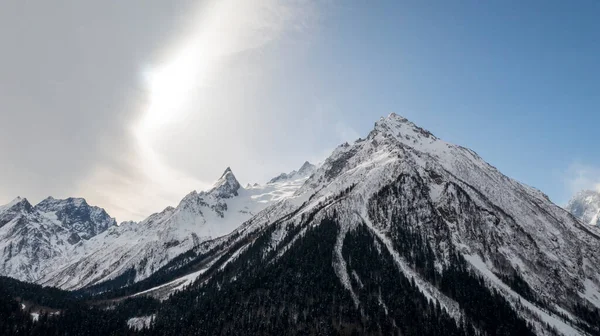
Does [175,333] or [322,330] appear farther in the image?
[175,333]

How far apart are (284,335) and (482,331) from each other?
9491 cm

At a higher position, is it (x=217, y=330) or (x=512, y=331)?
(x=217, y=330)

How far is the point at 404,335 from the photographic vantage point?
601ft

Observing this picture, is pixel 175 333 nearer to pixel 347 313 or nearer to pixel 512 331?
pixel 347 313

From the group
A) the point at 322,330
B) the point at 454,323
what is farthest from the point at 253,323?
the point at 454,323

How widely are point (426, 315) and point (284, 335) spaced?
6981cm

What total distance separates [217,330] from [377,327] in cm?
7609

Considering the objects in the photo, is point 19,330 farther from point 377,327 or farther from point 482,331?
point 482,331

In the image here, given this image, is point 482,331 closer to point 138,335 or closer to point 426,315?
point 426,315

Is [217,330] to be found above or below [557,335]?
above

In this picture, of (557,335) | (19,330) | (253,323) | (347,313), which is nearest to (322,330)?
(347,313)

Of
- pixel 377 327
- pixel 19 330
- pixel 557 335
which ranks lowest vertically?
pixel 557 335

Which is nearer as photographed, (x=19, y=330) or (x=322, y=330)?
(x=322, y=330)

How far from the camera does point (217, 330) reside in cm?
19562
